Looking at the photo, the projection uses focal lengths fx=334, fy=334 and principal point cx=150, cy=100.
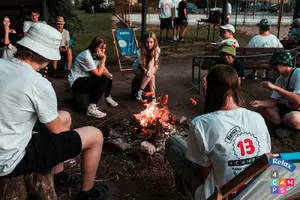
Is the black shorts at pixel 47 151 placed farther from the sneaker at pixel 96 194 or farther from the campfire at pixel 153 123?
the campfire at pixel 153 123

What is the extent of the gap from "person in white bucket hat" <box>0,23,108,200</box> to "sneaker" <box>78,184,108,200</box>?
0.49 m

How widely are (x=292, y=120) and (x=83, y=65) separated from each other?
10.3 ft

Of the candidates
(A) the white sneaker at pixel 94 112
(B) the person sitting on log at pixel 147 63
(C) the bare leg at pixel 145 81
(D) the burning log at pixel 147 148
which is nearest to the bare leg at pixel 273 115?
(D) the burning log at pixel 147 148

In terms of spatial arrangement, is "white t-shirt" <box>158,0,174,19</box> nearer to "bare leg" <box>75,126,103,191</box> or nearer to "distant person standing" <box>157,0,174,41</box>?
"distant person standing" <box>157,0,174,41</box>

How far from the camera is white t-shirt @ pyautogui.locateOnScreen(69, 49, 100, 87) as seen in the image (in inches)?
205

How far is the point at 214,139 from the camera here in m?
2.22

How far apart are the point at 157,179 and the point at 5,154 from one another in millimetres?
1720

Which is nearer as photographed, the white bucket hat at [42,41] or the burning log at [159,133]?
the white bucket hat at [42,41]

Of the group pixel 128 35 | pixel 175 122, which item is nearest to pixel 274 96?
pixel 175 122

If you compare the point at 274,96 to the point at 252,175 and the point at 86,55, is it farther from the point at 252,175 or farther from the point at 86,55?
the point at 252,175

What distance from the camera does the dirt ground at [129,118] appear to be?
3445 millimetres

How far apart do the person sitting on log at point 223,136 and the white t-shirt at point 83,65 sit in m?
3.13

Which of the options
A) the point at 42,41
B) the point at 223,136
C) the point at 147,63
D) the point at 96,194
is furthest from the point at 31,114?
the point at 147,63
